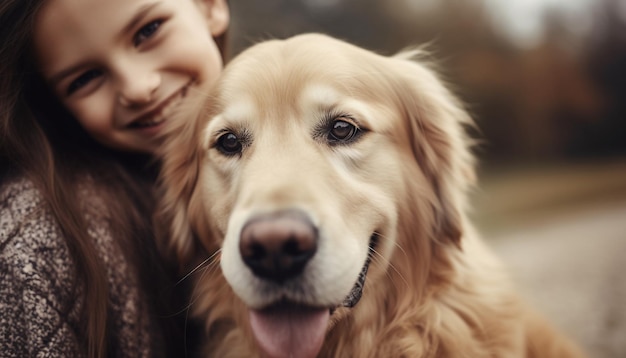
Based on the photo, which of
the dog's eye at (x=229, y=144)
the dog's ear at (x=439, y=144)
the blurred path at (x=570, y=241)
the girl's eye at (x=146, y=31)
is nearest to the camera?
the dog's eye at (x=229, y=144)

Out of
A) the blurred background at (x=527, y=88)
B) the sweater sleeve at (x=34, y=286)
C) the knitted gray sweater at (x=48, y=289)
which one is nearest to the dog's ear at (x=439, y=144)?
→ the knitted gray sweater at (x=48, y=289)

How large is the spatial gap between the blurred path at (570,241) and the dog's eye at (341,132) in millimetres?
898

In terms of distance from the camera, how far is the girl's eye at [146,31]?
260cm

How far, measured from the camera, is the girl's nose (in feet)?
8.21

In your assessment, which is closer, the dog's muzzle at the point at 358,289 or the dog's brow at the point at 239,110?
the dog's muzzle at the point at 358,289

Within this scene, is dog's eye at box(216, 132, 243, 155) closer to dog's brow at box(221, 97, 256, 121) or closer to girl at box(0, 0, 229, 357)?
dog's brow at box(221, 97, 256, 121)

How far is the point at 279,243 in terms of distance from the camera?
173 centimetres

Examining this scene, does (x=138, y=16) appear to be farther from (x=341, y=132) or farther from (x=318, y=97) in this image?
(x=341, y=132)

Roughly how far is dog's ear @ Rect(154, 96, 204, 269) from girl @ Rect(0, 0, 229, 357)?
0.08 m

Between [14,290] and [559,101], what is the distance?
16883 mm

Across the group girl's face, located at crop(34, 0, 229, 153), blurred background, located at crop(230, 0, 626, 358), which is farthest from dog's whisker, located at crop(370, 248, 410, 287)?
blurred background, located at crop(230, 0, 626, 358)

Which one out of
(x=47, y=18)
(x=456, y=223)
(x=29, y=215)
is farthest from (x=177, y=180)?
(x=456, y=223)

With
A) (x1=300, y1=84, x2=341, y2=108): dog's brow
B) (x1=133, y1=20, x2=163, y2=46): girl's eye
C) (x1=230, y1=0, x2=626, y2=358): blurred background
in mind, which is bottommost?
(x1=230, y1=0, x2=626, y2=358): blurred background

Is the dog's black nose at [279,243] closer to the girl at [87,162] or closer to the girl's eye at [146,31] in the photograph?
the girl at [87,162]
